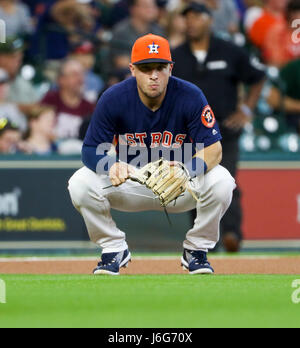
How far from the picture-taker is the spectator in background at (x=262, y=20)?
42.9 ft

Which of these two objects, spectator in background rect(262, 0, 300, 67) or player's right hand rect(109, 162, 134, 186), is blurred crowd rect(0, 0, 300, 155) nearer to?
spectator in background rect(262, 0, 300, 67)

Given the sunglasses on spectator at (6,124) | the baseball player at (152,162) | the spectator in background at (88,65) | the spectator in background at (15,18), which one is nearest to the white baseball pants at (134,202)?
the baseball player at (152,162)

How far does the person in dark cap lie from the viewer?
31.2 feet

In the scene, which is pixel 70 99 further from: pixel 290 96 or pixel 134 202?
pixel 134 202

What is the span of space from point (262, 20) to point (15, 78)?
4005mm

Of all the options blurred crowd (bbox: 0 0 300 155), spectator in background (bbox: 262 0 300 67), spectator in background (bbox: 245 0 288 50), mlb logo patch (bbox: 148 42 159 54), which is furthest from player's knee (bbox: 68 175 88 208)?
spectator in background (bbox: 245 0 288 50)

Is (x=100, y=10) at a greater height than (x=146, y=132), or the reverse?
(x=100, y=10)

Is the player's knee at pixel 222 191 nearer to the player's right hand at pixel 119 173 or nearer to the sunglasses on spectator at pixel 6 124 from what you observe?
the player's right hand at pixel 119 173

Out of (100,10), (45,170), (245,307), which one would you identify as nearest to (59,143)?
(45,170)

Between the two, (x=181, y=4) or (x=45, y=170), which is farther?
(x=181, y=4)

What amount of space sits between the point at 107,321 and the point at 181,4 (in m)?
9.09

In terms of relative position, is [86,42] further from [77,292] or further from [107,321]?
[107,321]

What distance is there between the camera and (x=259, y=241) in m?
10.8

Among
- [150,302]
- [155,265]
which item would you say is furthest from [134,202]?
[150,302]
